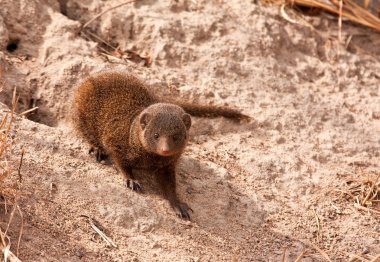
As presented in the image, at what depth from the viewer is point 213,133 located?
13.2 feet

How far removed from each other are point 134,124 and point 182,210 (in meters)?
0.60

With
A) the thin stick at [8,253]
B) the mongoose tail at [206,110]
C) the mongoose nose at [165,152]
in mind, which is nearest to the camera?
the thin stick at [8,253]

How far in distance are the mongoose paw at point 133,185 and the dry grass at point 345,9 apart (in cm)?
200

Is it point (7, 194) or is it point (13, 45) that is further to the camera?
point (13, 45)

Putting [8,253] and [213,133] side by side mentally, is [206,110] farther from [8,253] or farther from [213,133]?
[8,253]

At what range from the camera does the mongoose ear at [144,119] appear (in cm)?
344

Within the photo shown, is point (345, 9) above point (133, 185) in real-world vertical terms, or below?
above

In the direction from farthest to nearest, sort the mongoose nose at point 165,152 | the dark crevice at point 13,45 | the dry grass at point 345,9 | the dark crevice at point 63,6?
the dry grass at point 345,9
the dark crevice at point 63,6
the dark crevice at point 13,45
the mongoose nose at point 165,152

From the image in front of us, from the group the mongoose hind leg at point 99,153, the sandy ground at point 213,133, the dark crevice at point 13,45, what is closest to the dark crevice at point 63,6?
the sandy ground at point 213,133

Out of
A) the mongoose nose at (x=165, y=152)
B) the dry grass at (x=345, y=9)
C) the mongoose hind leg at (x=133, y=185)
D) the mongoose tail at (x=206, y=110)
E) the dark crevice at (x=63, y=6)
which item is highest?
the dry grass at (x=345, y=9)

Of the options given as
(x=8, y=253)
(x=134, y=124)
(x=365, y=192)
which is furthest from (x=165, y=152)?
(x=365, y=192)

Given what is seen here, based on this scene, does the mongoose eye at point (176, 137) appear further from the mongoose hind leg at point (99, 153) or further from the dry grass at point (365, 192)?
the dry grass at point (365, 192)

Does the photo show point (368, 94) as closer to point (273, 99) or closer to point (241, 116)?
point (273, 99)

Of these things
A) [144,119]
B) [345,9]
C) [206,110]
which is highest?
[345,9]
